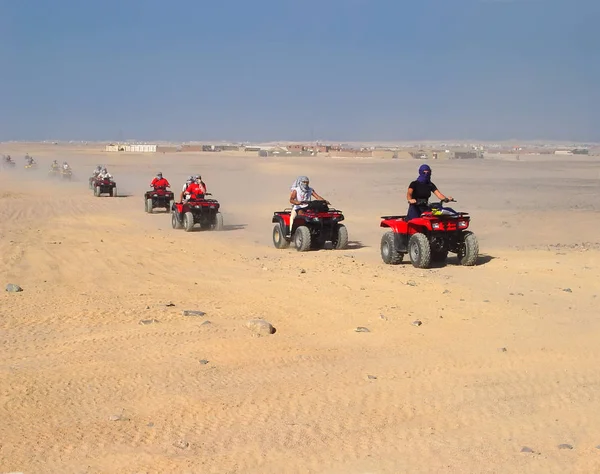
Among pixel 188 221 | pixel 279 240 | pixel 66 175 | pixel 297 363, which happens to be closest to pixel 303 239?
pixel 279 240

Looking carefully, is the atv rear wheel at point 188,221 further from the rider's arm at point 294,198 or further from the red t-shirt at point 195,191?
the rider's arm at point 294,198

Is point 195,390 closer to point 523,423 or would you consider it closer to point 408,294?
point 523,423

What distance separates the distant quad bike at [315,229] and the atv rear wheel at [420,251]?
290cm

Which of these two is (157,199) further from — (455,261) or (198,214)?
(455,261)

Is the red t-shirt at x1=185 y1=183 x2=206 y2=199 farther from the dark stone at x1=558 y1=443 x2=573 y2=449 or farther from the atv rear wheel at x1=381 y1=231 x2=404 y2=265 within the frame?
the dark stone at x1=558 y1=443 x2=573 y2=449

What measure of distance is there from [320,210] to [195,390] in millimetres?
9688

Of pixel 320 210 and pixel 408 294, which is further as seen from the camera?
pixel 320 210

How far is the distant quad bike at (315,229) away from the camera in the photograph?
619 inches

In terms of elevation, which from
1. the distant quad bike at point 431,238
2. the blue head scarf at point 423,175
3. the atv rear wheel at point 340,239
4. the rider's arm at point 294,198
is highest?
the blue head scarf at point 423,175

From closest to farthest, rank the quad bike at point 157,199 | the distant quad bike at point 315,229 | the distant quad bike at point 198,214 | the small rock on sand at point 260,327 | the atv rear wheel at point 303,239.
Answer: the small rock on sand at point 260,327 → the atv rear wheel at point 303,239 → the distant quad bike at point 315,229 → the distant quad bike at point 198,214 → the quad bike at point 157,199

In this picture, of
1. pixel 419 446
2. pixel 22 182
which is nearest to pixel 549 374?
pixel 419 446

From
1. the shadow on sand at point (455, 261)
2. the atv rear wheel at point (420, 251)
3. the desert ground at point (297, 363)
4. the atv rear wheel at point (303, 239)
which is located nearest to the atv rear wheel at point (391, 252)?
the desert ground at point (297, 363)

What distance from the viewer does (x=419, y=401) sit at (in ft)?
21.4

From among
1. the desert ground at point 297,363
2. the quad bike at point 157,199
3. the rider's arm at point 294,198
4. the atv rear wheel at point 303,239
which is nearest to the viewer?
the desert ground at point 297,363
